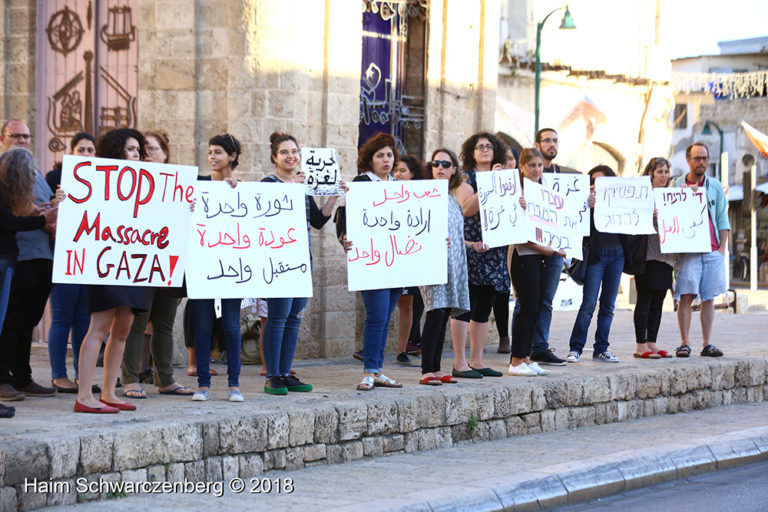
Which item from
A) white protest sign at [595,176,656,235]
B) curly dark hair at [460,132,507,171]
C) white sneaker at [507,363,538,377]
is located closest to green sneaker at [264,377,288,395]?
white sneaker at [507,363,538,377]

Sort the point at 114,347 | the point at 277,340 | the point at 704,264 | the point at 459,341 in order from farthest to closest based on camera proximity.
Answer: the point at 704,264 < the point at 459,341 < the point at 277,340 < the point at 114,347

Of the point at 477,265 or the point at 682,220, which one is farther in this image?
the point at 682,220

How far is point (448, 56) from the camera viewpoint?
12.6 meters

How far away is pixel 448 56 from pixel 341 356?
3310mm

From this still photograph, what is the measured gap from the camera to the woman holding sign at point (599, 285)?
1122cm

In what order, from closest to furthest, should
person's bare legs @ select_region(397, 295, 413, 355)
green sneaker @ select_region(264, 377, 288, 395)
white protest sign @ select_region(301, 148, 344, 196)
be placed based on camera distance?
green sneaker @ select_region(264, 377, 288, 395), white protest sign @ select_region(301, 148, 344, 196), person's bare legs @ select_region(397, 295, 413, 355)

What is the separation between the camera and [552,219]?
10344 millimetres

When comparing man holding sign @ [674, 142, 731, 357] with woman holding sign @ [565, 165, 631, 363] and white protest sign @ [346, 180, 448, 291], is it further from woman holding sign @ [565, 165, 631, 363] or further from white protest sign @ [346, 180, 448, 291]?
white protest sign @ [346, 180, 448, 291]

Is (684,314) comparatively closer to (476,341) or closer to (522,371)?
(522,371)

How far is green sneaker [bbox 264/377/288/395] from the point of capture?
27.7 ft

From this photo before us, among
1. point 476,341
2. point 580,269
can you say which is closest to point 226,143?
point 476,341

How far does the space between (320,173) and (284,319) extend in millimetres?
1078

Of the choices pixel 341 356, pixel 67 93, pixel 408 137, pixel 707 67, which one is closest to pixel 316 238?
pixel 341 356

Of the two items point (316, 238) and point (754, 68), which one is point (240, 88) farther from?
point (754, 68)
